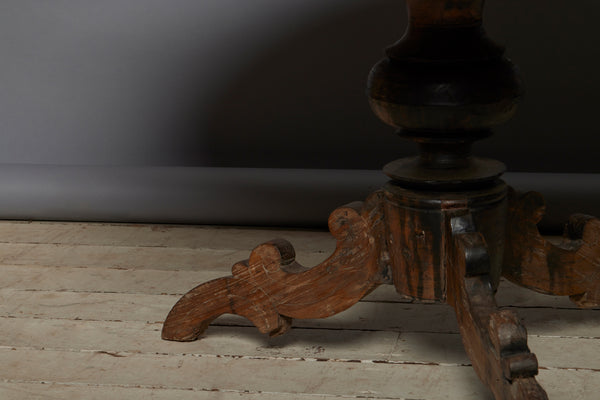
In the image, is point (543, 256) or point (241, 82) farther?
point (241, 82)

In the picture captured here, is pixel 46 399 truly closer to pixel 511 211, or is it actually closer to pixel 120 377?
pixel 120 377

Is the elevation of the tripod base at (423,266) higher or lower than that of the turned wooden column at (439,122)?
lower

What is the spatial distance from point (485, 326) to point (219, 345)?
16.2 inches

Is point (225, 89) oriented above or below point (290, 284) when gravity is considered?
above

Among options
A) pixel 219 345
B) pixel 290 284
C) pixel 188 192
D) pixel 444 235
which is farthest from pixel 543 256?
pixel 188 192

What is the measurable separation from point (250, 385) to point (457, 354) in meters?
0.27

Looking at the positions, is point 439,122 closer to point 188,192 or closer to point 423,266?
point 423,266

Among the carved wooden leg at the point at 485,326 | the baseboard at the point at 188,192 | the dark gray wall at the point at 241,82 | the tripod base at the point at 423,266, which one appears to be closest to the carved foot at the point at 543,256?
the tripod base at the point at 423,266

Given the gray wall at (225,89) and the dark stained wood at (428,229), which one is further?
the gray wall at (225,89)

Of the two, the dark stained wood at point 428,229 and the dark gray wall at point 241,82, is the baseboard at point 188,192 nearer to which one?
the dark gray wall at point 241,82

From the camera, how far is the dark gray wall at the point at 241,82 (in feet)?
5.60

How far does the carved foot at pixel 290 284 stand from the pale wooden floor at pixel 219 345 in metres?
0.04

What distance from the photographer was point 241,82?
184 centimetres

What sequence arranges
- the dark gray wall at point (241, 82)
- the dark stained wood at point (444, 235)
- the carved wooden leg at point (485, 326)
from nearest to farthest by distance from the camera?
the carved wooden leg at point (485, 326) → the dark stained wood at point (444, 235) → the dark gray wall at point (241, 82)
